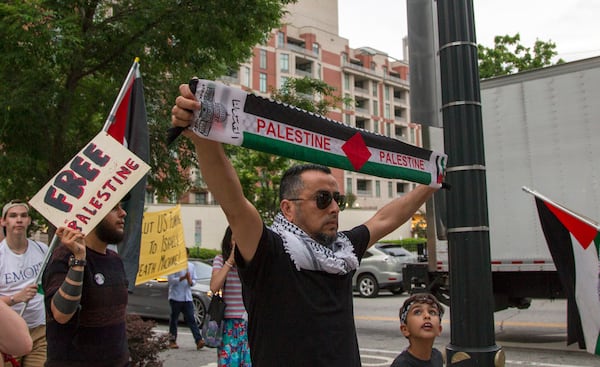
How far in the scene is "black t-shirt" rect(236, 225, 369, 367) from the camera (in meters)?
2.36

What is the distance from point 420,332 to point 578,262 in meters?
1.39

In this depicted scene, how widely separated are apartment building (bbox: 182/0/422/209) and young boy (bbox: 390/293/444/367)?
2171 inches

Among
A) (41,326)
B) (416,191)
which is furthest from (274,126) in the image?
(41,326)

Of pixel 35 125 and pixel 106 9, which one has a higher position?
pixel 106 9

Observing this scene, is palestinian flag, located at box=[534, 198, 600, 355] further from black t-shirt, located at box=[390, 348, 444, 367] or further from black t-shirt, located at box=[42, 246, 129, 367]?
black t-shirt, located at box=[42, 246, 129, 367]

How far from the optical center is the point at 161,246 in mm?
7848

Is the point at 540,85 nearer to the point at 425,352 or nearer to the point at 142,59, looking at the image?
the point at 142,59

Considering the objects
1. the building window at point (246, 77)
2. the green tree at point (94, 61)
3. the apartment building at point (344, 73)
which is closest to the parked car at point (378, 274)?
the green tree at point (94, 61)

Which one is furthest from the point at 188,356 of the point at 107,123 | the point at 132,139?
the point at 107,123

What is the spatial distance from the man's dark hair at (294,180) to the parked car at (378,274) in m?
15.9

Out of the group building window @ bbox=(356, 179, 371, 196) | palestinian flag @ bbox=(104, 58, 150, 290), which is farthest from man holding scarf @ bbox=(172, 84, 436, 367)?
building window @ bbox=(356, 179, 371, 196)

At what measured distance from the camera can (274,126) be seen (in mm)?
2387

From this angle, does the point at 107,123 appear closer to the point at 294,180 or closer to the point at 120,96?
the point at 120,96

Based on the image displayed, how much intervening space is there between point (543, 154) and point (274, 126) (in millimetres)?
7886
